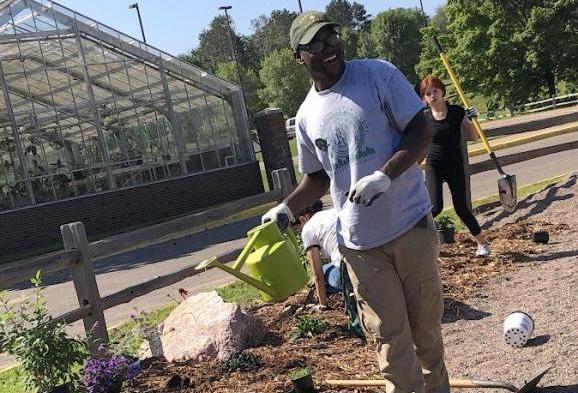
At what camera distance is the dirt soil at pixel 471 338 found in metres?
4.27

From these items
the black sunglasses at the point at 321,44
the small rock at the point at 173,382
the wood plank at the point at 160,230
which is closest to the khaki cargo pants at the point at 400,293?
the black sunglasses at the point at 321,44

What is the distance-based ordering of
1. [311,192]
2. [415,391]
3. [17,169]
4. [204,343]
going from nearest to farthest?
[415,391]
[311,192]
[204,343]
[17,169]

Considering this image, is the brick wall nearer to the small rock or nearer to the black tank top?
the black tank top

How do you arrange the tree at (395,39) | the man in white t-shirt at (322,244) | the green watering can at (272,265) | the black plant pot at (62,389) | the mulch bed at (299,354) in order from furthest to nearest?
the tree at (395,39) → the man in white t-shirt at (322,244) → the green watering can at (272,265) → the mulch bed at (299,354) → the black plant pot at (62,389)

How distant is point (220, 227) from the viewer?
54.1ft

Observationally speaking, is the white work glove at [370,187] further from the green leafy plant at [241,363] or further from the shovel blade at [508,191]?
the shovel blade at [508,191]

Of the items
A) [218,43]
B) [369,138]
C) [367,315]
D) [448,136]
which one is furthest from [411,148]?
[218,43]

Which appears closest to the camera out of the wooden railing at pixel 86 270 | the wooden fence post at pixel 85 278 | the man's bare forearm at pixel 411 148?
the man's bare forearm at pixel 411 148

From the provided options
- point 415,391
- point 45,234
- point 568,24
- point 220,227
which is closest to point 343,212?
point 415,391

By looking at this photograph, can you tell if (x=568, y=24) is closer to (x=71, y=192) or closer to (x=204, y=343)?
(x=71, y=192)

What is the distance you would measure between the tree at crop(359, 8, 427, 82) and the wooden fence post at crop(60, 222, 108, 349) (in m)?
71.6

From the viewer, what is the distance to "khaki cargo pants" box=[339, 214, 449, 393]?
3.20 meters

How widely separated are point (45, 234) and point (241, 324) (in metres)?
15.3

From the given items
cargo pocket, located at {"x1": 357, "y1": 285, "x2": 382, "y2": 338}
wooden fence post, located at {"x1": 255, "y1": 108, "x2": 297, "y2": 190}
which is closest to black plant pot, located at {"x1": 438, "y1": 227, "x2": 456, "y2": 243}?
cargo pocket, located at {"x1": 357, "y1": 285, "x2": 382, "y2": 338}
